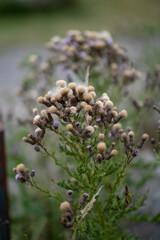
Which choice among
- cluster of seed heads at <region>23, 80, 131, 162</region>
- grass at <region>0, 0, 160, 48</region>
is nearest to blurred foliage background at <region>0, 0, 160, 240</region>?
grass at <region>0, 0, 160, 48</region>

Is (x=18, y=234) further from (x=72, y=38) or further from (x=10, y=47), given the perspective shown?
(x=10, y=47)

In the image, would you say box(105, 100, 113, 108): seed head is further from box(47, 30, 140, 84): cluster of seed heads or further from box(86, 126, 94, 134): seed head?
box(47, 30, 140, 84): cluster of seed heads

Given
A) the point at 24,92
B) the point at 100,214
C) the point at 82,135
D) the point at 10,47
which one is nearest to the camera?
the point at 82,135

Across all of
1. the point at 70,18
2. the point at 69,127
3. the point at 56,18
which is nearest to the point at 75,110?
the point at 69,127

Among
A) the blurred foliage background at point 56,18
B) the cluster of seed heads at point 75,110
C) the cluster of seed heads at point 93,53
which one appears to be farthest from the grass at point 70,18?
the cluster of seed heads at point 75,110

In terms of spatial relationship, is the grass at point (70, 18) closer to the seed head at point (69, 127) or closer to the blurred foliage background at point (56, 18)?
the blurred foliage background at point (56, 18)

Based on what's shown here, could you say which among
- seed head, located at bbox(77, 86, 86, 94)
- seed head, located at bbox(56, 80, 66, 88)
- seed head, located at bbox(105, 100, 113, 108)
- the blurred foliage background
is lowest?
seed head, located at bbox(105, 100, 113, 108)

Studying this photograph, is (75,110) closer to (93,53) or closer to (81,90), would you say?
(81,90)

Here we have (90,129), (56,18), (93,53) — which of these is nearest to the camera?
(90,129)

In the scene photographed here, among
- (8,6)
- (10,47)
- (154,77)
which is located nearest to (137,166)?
(154,77)
